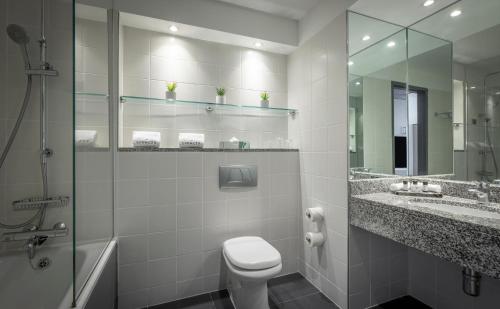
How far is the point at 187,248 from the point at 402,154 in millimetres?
1922

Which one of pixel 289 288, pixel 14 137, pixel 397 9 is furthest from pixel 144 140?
pixel 397 9

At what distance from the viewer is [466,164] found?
1.47 metres

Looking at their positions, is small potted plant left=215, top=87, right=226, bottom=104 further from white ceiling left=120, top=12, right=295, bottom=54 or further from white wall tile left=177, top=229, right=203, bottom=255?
white wall tile left=177, top=229, right=203, bottom=255

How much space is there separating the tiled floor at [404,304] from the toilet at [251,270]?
0.89m

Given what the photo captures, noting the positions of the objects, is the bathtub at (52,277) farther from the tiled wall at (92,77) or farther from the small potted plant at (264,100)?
the small potted plant at (264,100)

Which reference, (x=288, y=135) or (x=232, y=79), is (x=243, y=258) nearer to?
(x=288, y=135)

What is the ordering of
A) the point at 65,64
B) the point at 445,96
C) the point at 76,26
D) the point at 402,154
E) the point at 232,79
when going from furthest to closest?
the point at 232,79, the point at 402,154, the point at 445,96, the point at 65,64, the point at 76,26

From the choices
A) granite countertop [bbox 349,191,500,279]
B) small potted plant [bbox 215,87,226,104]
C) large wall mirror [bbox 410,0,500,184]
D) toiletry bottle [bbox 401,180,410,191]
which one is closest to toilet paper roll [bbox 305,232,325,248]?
granite countertop [bbox 349,191,500,279]

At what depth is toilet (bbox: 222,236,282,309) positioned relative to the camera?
4.50 feet

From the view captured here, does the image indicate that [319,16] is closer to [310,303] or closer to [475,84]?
[475,84]

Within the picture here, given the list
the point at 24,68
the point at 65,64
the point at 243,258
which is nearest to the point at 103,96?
the point at 65,64

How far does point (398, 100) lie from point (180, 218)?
6.70 ft

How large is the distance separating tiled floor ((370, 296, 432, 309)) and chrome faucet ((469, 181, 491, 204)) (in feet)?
3.09

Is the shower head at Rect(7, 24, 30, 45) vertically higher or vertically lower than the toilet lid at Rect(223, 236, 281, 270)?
higher
